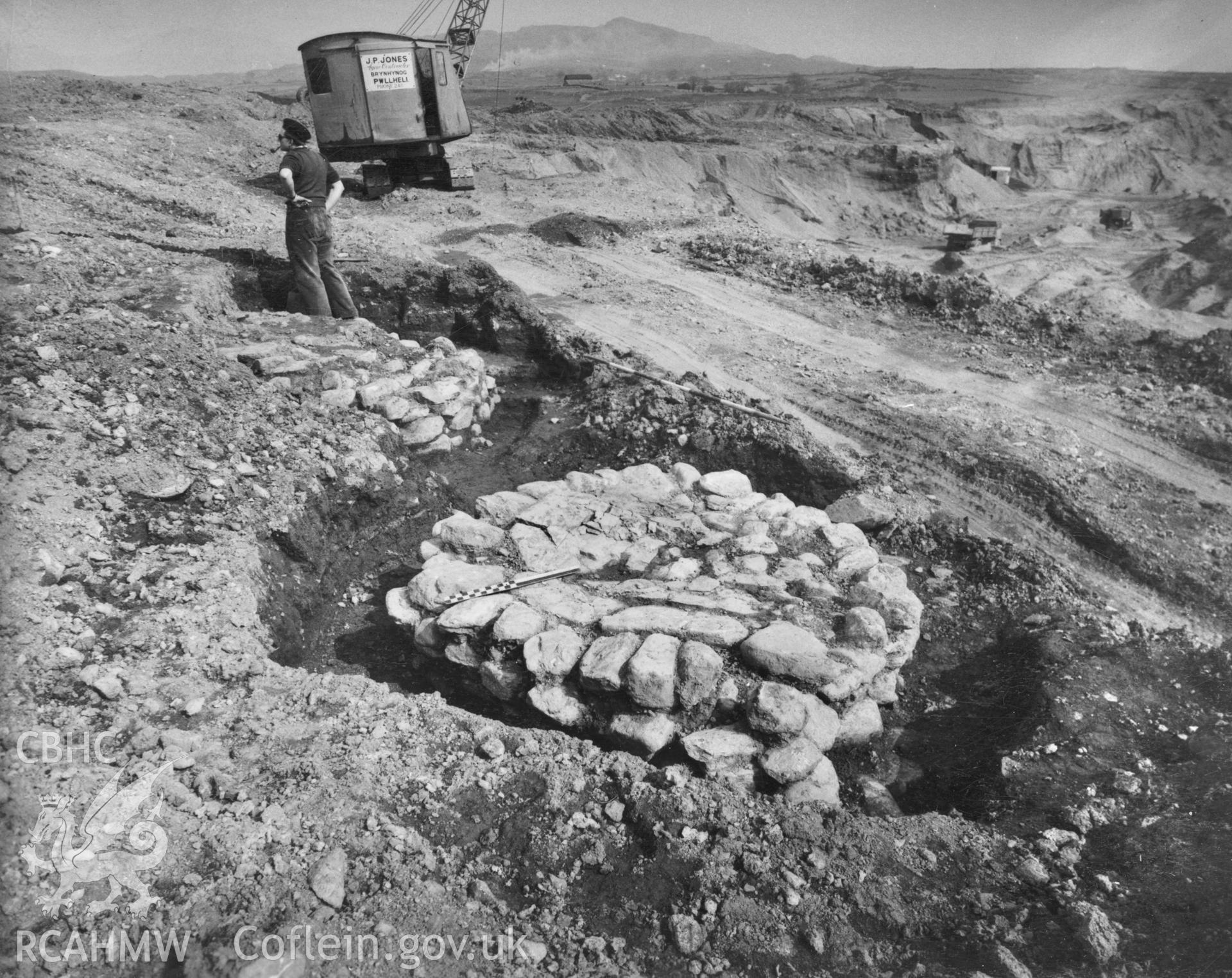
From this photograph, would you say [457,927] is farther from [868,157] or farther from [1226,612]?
[868,157]

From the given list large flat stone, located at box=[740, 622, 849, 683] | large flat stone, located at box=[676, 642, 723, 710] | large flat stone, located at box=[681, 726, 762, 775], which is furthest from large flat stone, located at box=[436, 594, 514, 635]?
large flat stone, located at box=[740, 622, 849, 683]

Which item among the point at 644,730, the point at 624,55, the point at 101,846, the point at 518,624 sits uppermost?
the point at 624,55

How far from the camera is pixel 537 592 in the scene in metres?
4.73

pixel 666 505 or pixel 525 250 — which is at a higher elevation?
pixel 525 250

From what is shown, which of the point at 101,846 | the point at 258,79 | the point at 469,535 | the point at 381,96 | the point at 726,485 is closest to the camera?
the point at 101,846

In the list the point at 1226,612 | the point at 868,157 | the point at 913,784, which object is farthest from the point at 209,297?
the point at 868,157

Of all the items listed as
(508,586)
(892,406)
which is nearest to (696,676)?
(508,586)

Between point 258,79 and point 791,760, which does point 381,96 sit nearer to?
point 791,760

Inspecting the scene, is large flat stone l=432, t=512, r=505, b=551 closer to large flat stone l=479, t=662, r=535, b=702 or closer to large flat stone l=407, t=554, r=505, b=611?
large flat stone l=407, t=554, r=505, b=611

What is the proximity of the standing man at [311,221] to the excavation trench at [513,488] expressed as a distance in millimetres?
1127

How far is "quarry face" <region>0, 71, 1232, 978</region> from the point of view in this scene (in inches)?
123

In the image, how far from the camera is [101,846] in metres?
2.94

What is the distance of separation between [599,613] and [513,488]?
8.39ft

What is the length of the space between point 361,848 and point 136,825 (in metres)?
0.84
